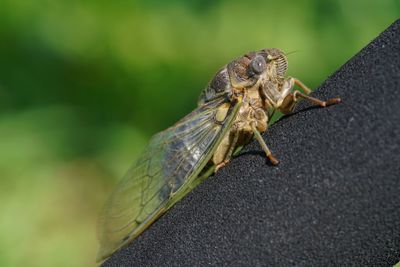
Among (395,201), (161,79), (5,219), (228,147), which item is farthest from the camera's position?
(161,79)

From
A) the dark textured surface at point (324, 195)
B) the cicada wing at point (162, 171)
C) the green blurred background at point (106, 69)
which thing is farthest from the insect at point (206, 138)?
the green blurred background at point (106, 69)

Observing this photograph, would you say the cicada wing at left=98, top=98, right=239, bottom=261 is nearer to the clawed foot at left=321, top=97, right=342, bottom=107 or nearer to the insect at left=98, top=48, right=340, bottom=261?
the insect at left=98, top=48, right=340, bottom=261

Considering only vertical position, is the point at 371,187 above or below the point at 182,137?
above

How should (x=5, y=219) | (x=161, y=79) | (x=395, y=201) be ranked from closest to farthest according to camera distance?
(x=395, y=201)
(x=5, y=219)
(x=161, y=79)

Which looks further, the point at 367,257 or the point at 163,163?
the point at 163,163

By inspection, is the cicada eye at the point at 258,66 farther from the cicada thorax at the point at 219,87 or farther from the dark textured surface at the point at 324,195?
the dark textured surface at the point at 324,195

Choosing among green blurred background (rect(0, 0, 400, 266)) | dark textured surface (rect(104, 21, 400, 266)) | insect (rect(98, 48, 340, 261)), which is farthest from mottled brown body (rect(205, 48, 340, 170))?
green blurred background (rect(0, 0, 400, 266))

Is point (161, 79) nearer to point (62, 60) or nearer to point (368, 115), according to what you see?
point (62, 60)

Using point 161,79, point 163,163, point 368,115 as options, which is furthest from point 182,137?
point 368,115
